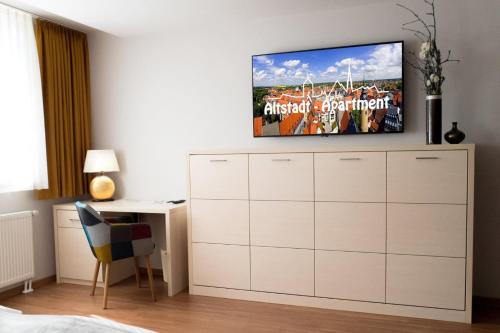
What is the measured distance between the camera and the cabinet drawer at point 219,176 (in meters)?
3.41

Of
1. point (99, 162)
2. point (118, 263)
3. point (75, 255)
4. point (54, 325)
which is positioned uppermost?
point (99, 162)

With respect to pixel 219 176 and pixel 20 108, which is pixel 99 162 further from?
pixel 219 176

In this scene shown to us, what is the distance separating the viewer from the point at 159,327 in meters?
2.93

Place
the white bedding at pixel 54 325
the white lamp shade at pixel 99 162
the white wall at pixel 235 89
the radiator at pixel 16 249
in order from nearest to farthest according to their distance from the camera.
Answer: the white bedding at pixel 54 325 → the white wall at pixel 235 89 → the radiator at pixel 16 249 → the white lamp shade at pixel 99 162

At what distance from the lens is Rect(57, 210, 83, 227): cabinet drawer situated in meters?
3.88

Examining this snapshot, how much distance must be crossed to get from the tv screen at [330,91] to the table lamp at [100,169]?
4.88 ft

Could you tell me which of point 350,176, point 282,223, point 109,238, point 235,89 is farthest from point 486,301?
point 109,238

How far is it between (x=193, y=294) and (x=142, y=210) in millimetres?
837

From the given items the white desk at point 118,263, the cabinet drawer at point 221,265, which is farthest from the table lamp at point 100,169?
the cabinet drawer at point 221,265

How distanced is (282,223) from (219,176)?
0.64 metres

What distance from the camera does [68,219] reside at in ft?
12.9

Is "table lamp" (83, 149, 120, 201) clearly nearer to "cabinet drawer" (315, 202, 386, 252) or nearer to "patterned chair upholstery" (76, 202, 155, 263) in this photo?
"patterned chair upholstery" (76, 202, 155, 263)

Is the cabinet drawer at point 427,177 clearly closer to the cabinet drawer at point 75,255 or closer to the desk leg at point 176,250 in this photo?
the desk leg at point 176,250

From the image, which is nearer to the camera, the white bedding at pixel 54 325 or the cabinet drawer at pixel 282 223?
the white bedding at pixel 54 325
